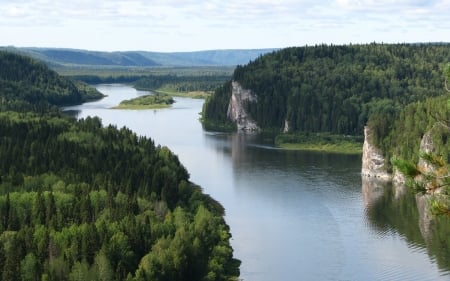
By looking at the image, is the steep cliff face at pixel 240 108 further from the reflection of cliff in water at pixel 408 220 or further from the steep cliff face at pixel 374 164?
the reflection of cliff in water at pixel 408 220

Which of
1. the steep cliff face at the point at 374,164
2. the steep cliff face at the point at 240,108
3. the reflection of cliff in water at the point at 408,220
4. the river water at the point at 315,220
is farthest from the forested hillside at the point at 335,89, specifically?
the reflection of cliff in water at the point at 408,220

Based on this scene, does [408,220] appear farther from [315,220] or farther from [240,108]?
[240,108]

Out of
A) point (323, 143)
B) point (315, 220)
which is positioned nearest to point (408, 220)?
point (315, 220)

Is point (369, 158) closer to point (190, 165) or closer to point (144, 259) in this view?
point (190, 165)

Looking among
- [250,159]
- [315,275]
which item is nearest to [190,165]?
[250,159]

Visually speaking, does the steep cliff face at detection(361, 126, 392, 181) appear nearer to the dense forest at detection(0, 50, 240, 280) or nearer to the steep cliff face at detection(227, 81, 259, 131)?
the dense forest at detection(0, 50, 240, 280)
